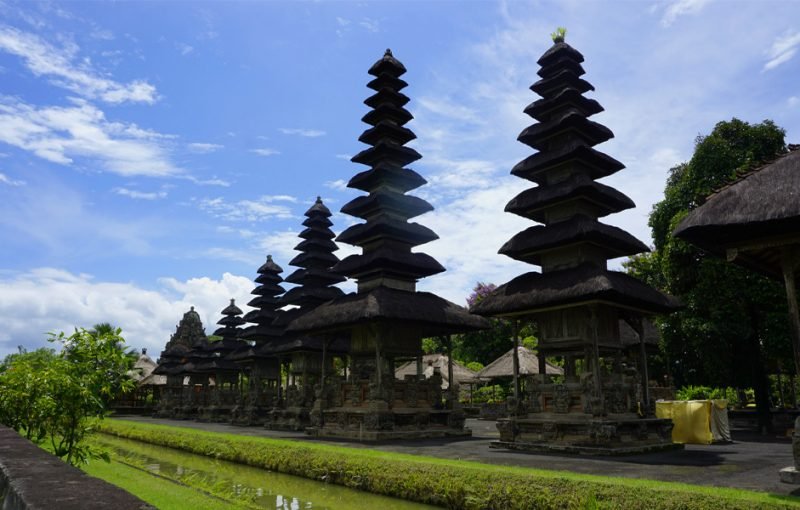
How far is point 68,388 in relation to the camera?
9.83 meters

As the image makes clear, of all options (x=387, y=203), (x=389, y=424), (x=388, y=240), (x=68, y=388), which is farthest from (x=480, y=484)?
(x=387, y=203)

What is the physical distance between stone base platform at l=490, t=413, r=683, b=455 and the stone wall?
46.9 ft

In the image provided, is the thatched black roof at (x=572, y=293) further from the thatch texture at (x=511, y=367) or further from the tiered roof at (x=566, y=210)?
the thatch texture at (x=511, y=367)

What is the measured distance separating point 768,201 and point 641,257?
28753mm

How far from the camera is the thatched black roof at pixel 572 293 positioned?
→ 16.5m

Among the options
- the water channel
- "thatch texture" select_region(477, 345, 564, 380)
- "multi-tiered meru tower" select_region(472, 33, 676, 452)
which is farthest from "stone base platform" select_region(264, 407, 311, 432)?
"thatch texture" select_region(477, 345, 564, 380)

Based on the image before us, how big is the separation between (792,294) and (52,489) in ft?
35.3

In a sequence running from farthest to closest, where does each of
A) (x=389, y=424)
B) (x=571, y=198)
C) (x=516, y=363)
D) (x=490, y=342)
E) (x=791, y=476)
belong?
(x=490, y=342) < (x=389, y=424) < (x=571, y=198) < (x=516, y=363) < (x=791, y=476)

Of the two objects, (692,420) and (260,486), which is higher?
(692,420)

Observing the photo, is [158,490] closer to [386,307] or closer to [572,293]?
[386,307]

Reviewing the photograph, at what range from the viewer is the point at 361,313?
2150 centimetres

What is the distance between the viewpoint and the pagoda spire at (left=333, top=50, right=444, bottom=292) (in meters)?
25.0

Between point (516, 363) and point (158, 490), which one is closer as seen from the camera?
point (158, 490)

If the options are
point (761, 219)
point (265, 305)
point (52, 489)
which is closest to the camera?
point (52, 489)
